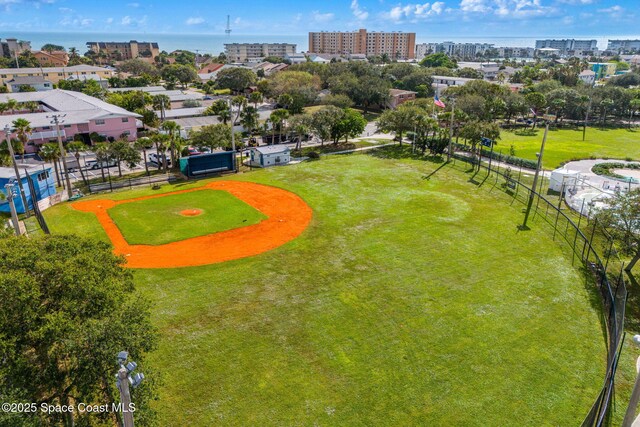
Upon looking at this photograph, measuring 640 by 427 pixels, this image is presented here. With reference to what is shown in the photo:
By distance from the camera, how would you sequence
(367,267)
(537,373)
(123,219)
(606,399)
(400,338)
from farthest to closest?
(123,219), (367,267), (400,338), (537,373), (606,399)

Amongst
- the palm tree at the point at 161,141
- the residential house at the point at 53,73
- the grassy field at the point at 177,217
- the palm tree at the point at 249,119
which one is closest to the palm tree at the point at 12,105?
the palm tree at the point at 161,141

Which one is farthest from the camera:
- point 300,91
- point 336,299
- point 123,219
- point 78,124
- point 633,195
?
point 300,91

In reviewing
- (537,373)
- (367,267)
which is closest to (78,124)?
(367,267)

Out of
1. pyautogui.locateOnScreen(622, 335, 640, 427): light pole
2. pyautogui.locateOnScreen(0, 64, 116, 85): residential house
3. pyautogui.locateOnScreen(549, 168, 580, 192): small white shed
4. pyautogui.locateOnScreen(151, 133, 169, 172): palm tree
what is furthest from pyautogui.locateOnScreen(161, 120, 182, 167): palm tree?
pyautogui.locateOnScreen(0, 64, 116, 85): residential house

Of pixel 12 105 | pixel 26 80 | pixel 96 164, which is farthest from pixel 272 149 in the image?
pixel 26 80

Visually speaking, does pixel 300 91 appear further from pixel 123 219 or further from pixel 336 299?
pixel 336 299

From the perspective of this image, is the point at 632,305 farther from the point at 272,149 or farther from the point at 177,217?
the point at 272,149
